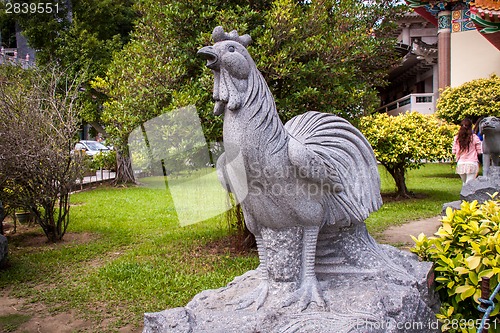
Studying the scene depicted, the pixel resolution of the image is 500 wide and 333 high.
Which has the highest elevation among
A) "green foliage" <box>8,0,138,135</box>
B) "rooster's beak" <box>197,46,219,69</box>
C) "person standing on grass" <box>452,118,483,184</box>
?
"green foliage" <box>8,0,138,135</box>

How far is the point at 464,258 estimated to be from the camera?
2.91 m

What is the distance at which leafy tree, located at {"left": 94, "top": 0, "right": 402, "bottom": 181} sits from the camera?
4.81 m

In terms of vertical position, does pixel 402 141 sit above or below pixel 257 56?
below

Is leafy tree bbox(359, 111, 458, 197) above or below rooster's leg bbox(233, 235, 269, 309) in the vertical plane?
above

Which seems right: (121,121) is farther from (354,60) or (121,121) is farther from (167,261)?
(354,60)

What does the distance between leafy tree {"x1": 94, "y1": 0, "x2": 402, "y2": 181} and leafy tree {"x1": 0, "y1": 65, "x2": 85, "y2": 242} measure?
5.86 ft

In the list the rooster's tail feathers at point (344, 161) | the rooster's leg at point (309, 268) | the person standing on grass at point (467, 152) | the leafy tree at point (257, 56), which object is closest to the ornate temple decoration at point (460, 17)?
the person standing on grass at point (467, 152)

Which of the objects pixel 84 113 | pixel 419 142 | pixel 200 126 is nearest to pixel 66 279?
pixel 200 126

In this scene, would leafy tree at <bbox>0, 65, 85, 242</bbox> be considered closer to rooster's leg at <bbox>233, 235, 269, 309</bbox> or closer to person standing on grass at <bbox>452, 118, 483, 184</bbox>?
rooster's leg at <bbox>233, 235, 269, 309</bbox>

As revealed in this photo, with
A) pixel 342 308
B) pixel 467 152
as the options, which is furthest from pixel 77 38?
pixel 342 308

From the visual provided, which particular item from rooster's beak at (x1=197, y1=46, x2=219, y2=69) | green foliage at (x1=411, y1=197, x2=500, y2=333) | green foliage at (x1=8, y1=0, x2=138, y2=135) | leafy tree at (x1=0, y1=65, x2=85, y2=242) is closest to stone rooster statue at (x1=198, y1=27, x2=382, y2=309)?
rooster's beak at (x1=197, y1=46, x2=219, y2=69)

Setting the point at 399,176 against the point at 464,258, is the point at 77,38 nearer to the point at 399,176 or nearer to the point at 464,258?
the point at 399,176

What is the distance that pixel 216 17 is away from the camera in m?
4.78

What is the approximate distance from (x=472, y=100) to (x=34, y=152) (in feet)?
39.0
